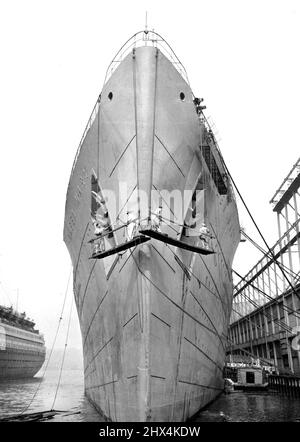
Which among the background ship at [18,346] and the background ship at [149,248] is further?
the background ship at [18,346]

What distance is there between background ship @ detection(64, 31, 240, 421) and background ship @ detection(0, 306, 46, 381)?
1093 inches

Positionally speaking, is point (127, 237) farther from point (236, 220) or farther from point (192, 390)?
point (236, 220)

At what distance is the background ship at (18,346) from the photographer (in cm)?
3606

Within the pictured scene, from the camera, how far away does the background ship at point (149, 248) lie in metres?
8.34

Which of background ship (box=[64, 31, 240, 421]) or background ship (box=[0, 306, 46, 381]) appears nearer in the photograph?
background ship (box=[64, 31, 240, 421])

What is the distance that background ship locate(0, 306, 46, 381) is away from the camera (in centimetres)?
3606

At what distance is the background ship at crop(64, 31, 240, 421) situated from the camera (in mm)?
8336

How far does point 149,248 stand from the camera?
8.62m

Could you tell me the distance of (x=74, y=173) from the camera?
1205cm

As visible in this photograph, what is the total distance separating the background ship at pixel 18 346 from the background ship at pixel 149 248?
27.8m

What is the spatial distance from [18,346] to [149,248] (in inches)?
1461

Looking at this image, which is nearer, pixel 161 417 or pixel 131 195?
pixel 161 417
